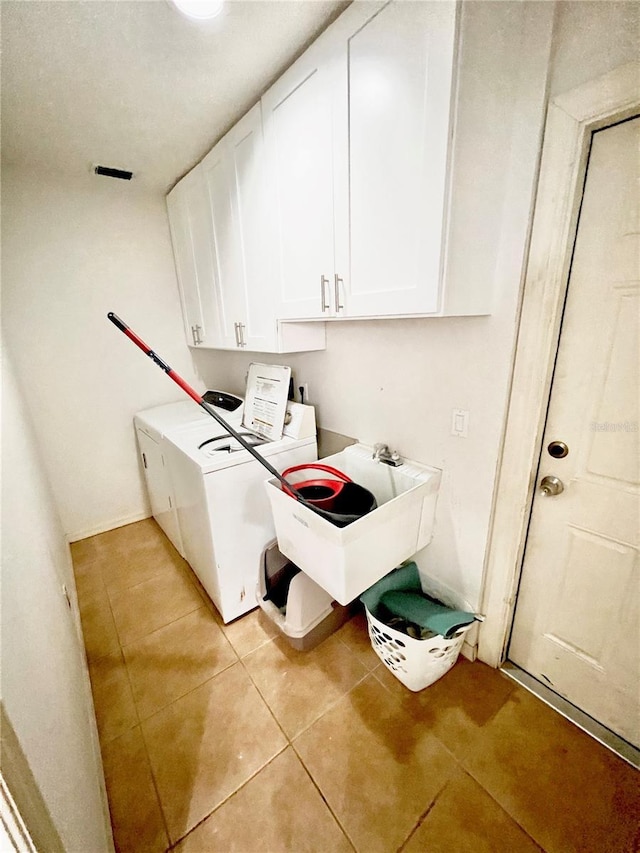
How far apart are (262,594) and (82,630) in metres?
0.97

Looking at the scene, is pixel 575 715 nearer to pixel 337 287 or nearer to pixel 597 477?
pixel 597 477

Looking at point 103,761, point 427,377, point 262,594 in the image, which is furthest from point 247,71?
point 103,761

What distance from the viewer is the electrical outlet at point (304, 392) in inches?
77.0

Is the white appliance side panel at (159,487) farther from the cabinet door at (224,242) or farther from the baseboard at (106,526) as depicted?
the cabinet door at (224,242)

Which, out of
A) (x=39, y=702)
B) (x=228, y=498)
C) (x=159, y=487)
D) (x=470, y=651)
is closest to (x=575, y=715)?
(x=470, y=651)

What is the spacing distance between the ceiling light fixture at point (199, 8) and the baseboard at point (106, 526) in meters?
2.80

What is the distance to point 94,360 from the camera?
2328 mm

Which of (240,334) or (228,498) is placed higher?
(240,334)

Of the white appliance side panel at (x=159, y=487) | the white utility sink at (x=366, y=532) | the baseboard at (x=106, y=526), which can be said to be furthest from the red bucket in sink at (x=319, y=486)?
the baseboard at (x=106, y=526)

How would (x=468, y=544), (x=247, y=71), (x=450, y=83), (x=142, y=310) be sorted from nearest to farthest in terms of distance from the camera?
(x=450, y=83) < (x=247, y=71) < (x=468, y=544) < (x=142, y=310)

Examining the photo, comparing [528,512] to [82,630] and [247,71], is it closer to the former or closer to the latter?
[247,71]

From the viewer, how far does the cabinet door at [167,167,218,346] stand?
198 centimetres

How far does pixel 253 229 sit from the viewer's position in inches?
61.6

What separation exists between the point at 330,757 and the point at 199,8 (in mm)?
2412
